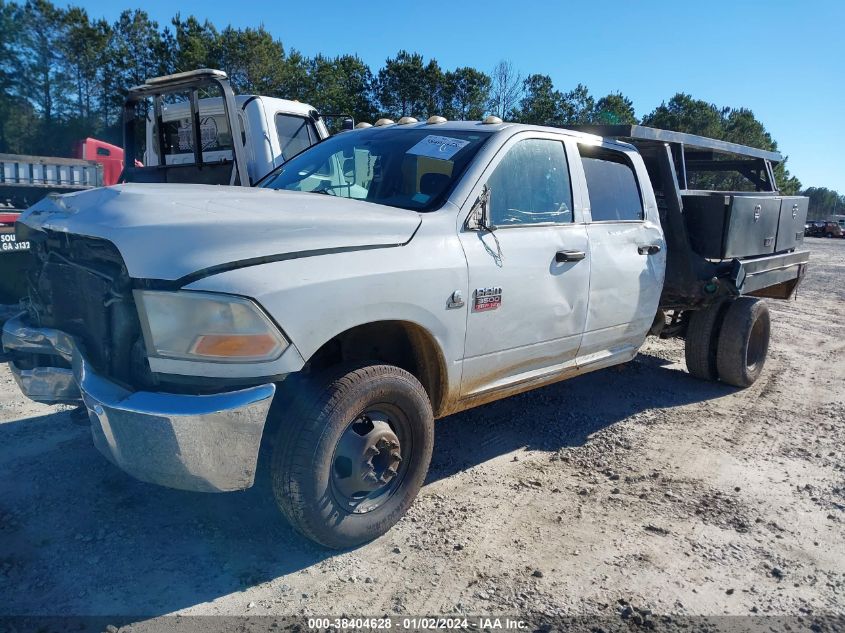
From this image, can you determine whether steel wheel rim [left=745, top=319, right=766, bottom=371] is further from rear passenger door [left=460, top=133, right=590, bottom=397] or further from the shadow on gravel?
rear passenger door [left=460, top=133, right=590, bottom=397]

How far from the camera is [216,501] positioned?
3.26 m

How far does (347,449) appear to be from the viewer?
2.77 meters

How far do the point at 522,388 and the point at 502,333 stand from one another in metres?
0.54

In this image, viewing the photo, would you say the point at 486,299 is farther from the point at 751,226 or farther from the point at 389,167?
→ the point at 751,226

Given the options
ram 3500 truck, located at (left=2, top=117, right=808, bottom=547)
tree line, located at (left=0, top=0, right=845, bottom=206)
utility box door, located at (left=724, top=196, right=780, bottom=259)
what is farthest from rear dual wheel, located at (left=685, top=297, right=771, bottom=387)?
tree line, located at (left=0, top=0, right=845, bottom=206)

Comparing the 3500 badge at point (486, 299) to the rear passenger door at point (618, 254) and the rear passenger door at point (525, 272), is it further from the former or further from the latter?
the rear passenger door at point (618, 254)

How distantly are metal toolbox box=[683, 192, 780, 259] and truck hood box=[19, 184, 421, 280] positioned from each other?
3227mm

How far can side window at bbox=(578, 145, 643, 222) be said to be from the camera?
4172 millimetres

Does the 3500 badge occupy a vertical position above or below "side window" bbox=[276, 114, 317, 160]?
below

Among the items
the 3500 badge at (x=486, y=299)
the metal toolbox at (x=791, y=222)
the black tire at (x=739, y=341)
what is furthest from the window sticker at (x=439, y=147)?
the metal toolbox at (x=791, y=222)

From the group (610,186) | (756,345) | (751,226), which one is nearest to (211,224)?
(610,186)

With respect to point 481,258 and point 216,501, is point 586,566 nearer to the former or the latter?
point 481,258

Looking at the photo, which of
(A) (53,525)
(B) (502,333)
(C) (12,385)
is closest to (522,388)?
(B) (502,333)

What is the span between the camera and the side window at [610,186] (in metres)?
4.17
